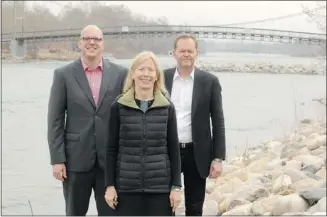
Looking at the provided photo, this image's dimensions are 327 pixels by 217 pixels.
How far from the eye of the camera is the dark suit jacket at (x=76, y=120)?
2.47 m

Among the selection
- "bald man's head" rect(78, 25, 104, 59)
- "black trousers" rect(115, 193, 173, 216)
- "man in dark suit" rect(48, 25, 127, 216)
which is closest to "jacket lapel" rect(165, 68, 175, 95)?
"man in dark suit" rect(48, 25, 127, 216)

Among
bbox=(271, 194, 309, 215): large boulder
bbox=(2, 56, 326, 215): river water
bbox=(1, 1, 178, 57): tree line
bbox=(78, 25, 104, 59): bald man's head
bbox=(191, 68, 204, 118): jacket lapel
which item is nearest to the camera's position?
bbox=(78, 25, 104, 59): bald man's head

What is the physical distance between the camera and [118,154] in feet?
7.11

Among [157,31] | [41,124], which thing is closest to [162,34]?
[157,31]

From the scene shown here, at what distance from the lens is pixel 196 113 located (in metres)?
2.58

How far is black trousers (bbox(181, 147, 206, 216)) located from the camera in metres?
2.62

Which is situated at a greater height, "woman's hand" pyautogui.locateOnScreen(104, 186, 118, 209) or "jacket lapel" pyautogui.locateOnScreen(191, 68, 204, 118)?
"jacket lapel" pyautogui.locateOnScreen(191, 68, 204, 118)

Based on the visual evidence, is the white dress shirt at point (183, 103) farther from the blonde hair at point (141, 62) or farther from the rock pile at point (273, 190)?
the rock pile at point (273, 190)

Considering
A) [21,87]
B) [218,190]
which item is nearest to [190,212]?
[218,190]

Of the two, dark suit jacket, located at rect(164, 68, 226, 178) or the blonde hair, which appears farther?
dark suit jacket, located at rect(164, 68, 226, 178)

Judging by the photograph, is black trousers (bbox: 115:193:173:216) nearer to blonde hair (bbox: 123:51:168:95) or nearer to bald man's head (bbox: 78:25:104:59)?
blonde hair (bbox: 123:51:168:95)

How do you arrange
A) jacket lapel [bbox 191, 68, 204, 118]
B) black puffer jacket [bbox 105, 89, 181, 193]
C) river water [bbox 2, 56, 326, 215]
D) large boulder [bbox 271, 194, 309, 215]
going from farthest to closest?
river water [bbox 2, 56, 326, 215] < large boulder [bbox 271, 194, 309, 215] < jacket lapel [bbox 191, 68, 204, 118] < black puffer jacket [bbox 105, 89, 181, 193]

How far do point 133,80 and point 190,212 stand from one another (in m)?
0.90

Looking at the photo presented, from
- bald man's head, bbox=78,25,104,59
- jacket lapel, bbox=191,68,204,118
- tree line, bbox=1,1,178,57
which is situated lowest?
jacket lapel, bbox=191,68,204,118
